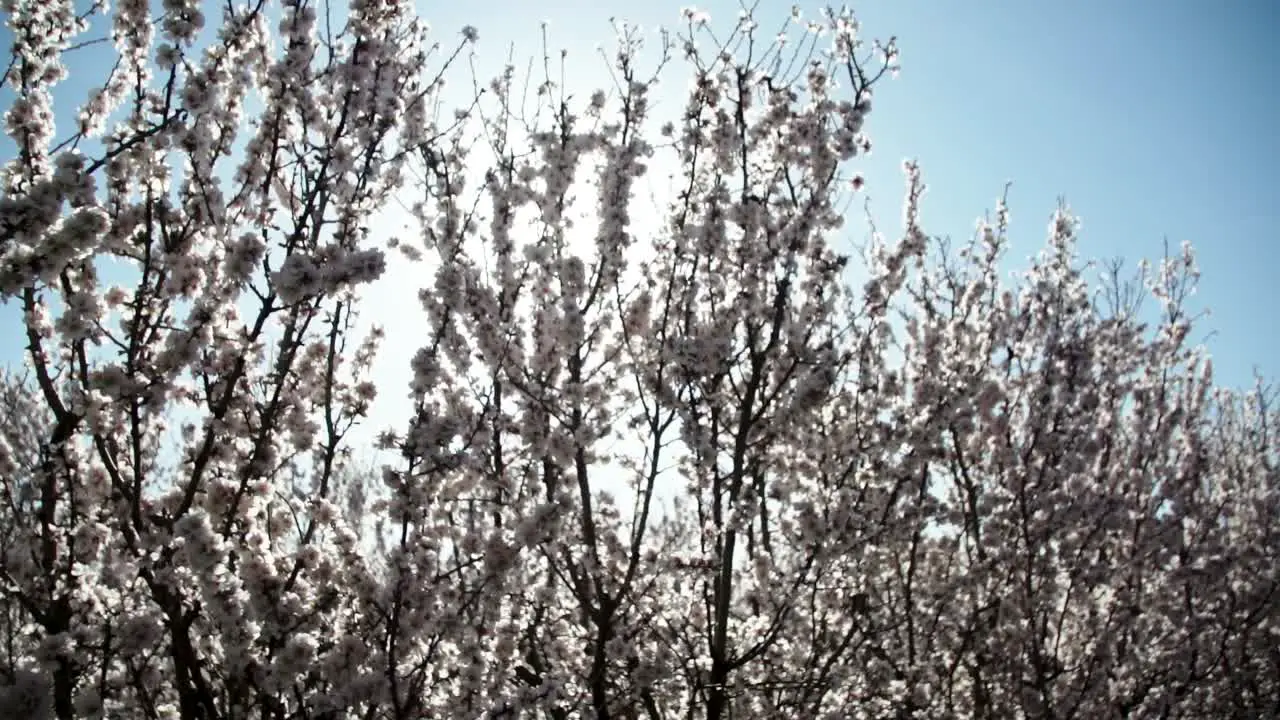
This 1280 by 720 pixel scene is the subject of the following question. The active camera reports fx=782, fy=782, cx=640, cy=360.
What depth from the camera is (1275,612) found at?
8.09 m

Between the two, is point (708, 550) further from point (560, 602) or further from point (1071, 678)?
point (1071, 678)

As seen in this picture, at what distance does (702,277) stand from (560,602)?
8.91 ft

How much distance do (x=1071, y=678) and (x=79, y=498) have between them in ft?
26.1

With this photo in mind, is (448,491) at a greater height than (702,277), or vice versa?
(702,277)

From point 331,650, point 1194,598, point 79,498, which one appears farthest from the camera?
point 1194,598

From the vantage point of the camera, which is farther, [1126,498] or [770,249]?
[1126,498]

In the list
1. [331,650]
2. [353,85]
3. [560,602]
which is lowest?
[331,650]

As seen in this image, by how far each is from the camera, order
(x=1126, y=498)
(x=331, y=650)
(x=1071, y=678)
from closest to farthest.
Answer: (x=331, y=650) → (x=1071, y=678) → (x=1126, y=498)

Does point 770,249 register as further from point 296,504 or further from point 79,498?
point 79,498

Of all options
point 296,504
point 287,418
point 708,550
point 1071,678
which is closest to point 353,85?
point 287,418

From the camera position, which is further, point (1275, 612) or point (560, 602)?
point (1275, 612)

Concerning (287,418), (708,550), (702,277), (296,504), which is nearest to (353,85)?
(287,418)

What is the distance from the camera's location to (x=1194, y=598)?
8672 mm

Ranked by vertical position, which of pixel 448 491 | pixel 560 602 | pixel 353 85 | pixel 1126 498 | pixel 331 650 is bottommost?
pixel 331 650
